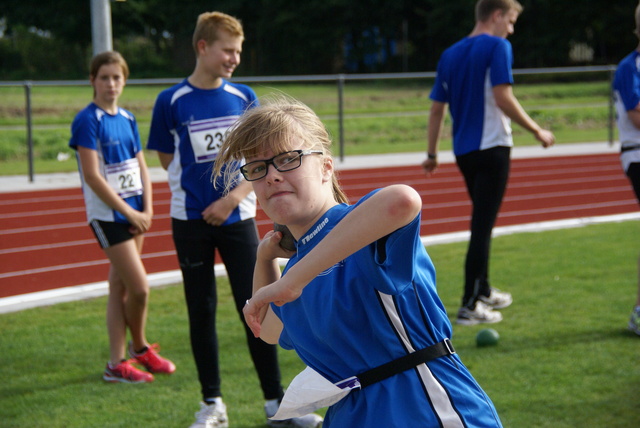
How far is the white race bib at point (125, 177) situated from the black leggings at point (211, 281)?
816 millimetres

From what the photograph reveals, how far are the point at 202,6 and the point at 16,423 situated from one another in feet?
149

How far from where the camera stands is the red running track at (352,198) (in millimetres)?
8297

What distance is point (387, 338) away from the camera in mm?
1913

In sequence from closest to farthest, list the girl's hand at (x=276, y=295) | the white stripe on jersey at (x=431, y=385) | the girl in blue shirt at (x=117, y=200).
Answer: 1. the girl's hand at (x=276, y=295)
2. the white stripe on jersey at (x=431, y=385)
3. the girl in blue shirt at (x=117, y=200)

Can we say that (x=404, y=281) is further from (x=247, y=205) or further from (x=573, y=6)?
(x=573, y=6)

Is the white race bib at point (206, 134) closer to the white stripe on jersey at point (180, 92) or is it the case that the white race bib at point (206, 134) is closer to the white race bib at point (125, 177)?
the white stripe on jersey at point (180, 92)

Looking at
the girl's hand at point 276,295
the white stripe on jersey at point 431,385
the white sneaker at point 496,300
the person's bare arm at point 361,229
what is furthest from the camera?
the white sneaker at point 496,300

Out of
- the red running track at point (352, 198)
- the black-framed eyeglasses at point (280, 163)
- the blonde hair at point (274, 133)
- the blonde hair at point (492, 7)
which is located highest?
the blonde hair at point (492, 7)

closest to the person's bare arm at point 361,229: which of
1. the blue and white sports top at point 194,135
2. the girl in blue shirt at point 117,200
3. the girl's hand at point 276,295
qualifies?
the girl's hand at point 276,295

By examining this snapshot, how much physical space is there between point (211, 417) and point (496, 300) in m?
2.84

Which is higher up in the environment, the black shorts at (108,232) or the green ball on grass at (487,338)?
the black shorts at (108,232)

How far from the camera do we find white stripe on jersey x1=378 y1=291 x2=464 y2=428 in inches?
74.2

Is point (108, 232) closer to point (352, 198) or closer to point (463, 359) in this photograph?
point (463, 359)

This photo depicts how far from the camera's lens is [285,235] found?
83.4 inches
